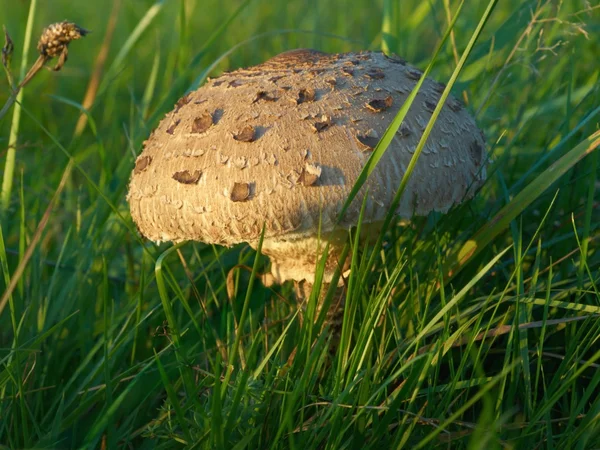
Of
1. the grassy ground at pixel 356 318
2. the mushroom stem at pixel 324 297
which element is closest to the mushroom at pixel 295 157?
the grassy ground at pixel 356 318

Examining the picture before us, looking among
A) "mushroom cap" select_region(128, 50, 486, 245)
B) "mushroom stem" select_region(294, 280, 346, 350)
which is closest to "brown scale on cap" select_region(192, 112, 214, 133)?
"mushroom cap" select_region(128, 50, 486, 245)

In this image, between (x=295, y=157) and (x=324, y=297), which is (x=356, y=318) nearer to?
(x=324, y=297)

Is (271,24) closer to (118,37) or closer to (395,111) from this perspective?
(118,37)

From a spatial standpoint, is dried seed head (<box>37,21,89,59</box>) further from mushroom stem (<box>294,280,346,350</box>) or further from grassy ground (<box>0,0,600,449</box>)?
mushroom stem (<box>294,280,346,350</box>)

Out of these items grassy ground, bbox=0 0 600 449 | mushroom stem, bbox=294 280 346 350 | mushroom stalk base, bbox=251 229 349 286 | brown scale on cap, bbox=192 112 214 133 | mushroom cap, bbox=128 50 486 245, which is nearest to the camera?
grassy ground, bbox=0 0 600 449

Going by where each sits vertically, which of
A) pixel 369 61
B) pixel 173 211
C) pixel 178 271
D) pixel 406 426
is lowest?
pixel 178 271

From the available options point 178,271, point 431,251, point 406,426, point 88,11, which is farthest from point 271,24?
point 406,426

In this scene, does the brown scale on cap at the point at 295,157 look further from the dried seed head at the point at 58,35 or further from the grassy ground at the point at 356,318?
the dried seed head at the point at 58,35
